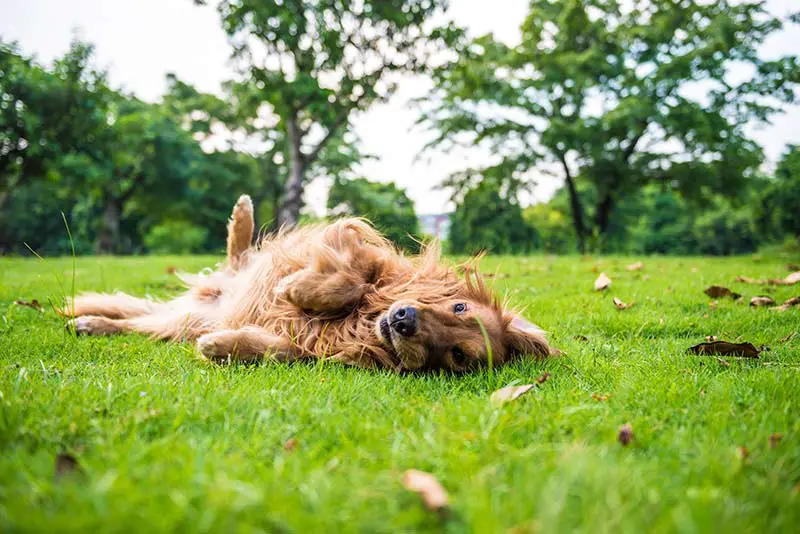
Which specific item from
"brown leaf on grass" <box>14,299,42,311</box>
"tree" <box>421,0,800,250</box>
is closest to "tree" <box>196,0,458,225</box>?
"tree" <box>421,0,800,250</box>

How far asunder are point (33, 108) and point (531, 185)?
17576 mm

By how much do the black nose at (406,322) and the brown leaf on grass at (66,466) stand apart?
61.3 inches

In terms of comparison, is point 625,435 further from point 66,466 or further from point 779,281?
point 779,281

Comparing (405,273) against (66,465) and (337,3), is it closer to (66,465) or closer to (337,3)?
(66,465)

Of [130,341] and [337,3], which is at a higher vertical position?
[337,3]

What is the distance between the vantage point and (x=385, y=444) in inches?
62.9

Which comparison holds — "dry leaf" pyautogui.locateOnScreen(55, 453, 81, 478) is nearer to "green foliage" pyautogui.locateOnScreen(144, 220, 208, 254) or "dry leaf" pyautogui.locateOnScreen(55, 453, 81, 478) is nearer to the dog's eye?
the dog's eye

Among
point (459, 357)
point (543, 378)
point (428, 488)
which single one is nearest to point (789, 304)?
point (543, 378)

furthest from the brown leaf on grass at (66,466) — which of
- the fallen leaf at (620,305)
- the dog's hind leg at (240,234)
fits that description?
the fallen leaf at (620,305)

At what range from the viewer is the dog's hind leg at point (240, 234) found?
411cm

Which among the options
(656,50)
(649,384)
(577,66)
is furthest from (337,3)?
(649,384)

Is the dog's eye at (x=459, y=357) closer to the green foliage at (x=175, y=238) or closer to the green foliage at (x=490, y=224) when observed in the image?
the green foliage at (x=490, y=224)

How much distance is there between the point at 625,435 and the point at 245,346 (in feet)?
6.21

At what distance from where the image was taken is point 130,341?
3363 millimetres
